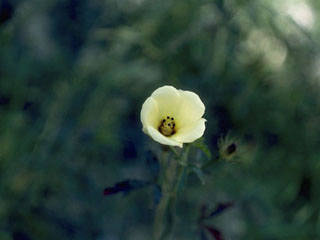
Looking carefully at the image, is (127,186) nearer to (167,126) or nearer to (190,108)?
(167,126)

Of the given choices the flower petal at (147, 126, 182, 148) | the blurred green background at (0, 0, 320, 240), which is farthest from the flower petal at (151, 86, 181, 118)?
the blurred green background at (0, 0, 320, 240)

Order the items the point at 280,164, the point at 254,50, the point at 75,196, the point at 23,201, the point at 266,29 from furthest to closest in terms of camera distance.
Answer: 1. the point at 254,50
2. the point at 280,164
3. the point at 266,29
4. the point at 75,196
5. the point at 23,201

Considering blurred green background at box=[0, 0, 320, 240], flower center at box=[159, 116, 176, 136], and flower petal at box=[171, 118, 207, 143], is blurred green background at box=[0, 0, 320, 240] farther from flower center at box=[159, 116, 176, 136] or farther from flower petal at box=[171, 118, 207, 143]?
flower petal at box=[171, 118, 207, 143]

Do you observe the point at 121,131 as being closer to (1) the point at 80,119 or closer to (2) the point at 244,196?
(1) the point at 80,119

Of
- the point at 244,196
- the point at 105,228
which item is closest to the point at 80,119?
the point at 105,228

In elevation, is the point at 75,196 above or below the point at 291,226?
below

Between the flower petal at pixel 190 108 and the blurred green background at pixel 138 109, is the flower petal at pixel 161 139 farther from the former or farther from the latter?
the blurred green background at pixel 138 109

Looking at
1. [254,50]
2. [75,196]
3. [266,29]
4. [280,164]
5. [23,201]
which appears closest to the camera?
[23,201]

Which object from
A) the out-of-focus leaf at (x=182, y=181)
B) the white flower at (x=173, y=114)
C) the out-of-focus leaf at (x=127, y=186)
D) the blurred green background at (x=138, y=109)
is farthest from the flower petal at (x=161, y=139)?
the blurred green background at (x=138, y=109)
